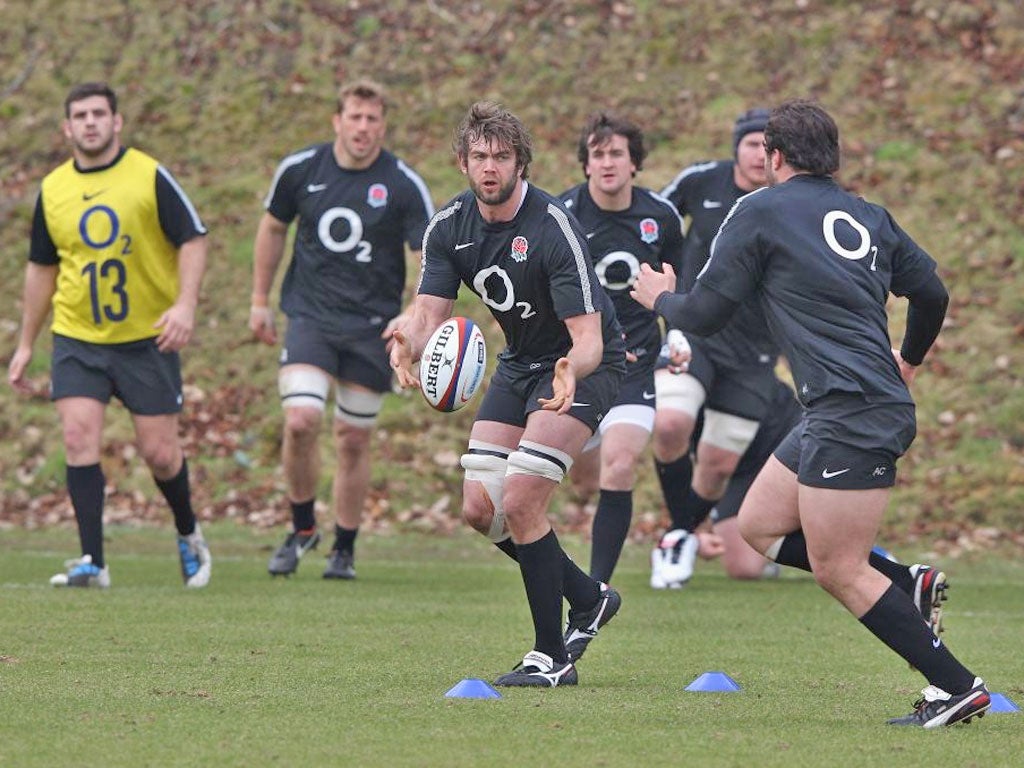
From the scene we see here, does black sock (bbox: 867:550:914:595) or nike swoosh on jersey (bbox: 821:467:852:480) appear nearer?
nike swoosh on jersey (bbox: 821:467:852:480)

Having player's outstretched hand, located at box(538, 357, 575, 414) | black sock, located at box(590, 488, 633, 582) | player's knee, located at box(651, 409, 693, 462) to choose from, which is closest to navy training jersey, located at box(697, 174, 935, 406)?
player's outstretched hand, located at box(538, 357, 575, 414)

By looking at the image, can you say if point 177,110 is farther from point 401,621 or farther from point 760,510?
point 760,510

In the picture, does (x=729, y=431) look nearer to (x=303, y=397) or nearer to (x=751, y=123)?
(x=751, y=123)

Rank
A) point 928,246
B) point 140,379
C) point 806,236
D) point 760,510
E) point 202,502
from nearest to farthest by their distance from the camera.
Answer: point 806,236 → point 760,510 → point 140,379 → point 202,502 → point 928,246

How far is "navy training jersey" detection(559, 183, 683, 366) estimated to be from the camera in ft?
31.3

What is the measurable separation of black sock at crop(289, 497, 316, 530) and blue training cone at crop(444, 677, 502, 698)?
16.1 feet

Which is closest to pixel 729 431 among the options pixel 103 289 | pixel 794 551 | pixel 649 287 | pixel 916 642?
pixel 103 289

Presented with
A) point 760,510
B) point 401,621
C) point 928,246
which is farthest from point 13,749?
point 928,246

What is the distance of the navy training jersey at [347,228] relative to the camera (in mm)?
10766

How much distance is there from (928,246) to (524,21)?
214 inches

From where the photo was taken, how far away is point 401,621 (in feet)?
→ 28.4

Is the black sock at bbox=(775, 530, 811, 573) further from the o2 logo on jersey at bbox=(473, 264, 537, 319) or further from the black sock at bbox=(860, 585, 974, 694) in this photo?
the o2 logo on jersey at bbox=(473, 264, 537, 319)

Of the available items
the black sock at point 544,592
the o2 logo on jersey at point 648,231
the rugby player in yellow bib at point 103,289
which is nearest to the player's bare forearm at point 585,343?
the black sock at point 544,592

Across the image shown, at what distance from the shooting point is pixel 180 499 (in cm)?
1016
